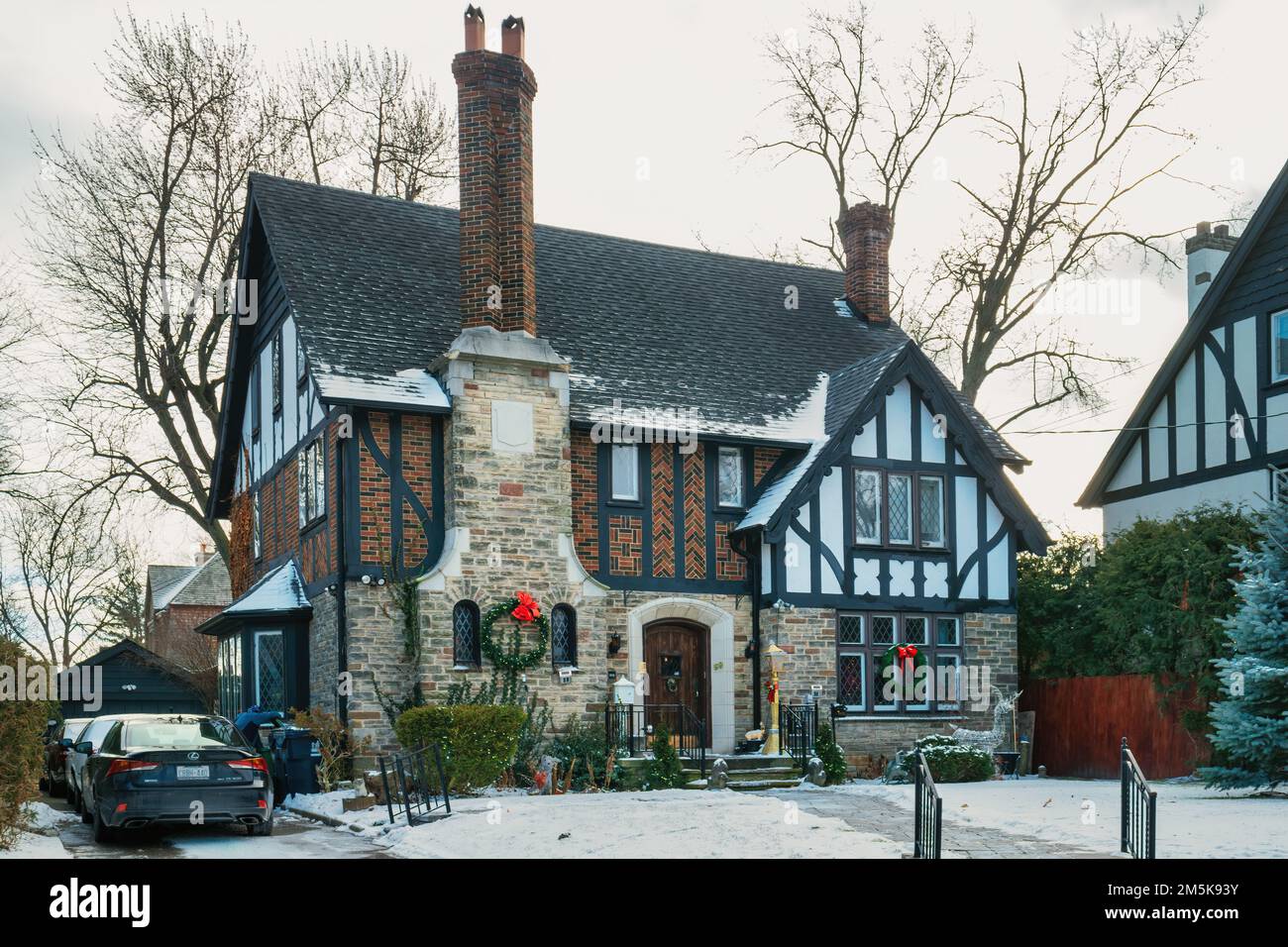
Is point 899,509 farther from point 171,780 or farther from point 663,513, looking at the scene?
point 171,780

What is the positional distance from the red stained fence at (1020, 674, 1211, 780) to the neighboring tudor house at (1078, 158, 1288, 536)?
369 centimetres

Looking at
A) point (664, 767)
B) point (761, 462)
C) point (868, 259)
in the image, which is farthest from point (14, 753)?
point (868, 259)

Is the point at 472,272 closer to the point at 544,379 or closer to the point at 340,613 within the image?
the point at 544,379

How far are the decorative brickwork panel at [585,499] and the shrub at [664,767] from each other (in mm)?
3396

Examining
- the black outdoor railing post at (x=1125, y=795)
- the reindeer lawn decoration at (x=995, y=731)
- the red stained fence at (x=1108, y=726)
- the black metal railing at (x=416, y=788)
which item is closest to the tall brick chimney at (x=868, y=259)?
the red stained fence at (x=1108, y=726)

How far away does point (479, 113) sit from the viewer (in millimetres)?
22672

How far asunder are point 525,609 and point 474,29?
8734 mm

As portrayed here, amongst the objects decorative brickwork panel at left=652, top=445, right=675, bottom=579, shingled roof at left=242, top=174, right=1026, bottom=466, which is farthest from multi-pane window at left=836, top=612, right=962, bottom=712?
shingled roof at left=242, top=174, right=1026, bottom=466

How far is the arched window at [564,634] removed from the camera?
74.3 feet

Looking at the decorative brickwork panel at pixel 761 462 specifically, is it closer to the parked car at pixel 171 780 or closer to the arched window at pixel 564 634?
the arched window at pixel 564 634

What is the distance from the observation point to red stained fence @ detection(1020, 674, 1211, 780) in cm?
2308
